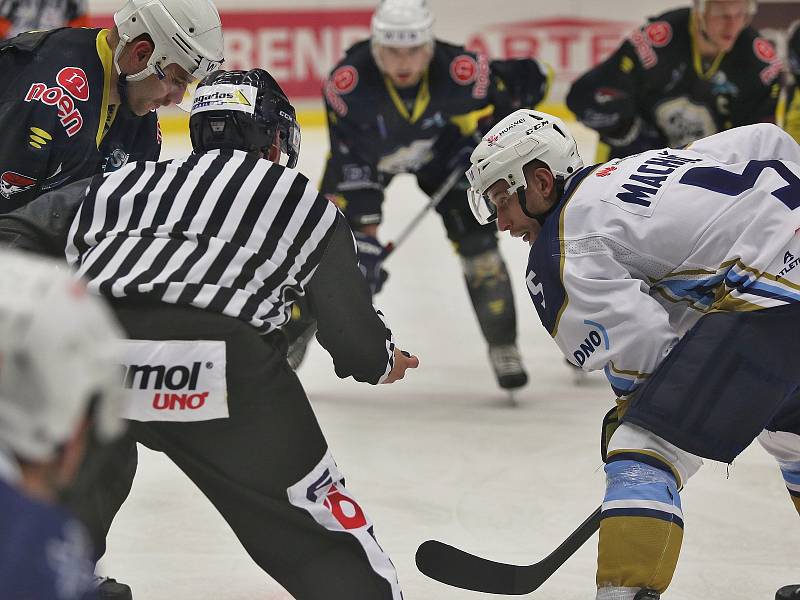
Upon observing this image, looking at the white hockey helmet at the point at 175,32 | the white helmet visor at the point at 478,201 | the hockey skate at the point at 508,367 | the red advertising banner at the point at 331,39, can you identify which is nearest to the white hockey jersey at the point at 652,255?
the white helmet visor at the point at 478,201

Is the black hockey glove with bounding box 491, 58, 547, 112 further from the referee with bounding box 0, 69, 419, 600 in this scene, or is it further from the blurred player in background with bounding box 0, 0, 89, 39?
the referee with bounding box 0, 69, 419, 600

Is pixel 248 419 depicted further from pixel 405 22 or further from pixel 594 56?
pixel 594 56

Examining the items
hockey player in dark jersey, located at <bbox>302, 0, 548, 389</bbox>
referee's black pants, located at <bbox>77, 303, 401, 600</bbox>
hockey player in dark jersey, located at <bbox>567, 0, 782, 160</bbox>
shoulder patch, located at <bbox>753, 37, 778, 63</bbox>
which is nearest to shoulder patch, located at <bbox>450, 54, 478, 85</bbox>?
hockey player in dark jersey, located at <bbox>302, 0, 548, 389</bbox>

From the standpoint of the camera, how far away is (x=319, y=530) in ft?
5.78

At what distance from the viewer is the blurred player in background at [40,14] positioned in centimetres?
Result: 475

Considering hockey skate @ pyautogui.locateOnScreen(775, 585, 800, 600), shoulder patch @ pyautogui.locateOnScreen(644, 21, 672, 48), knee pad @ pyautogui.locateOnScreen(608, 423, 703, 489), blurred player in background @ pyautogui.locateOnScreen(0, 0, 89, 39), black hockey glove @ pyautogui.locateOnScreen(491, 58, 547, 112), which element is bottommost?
hockey skate @ pyautogui.locateOnScreen(775, 585, 800, 600)

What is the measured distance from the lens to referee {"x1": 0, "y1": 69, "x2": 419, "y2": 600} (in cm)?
176

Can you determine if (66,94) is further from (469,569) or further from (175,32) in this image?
(469,569)

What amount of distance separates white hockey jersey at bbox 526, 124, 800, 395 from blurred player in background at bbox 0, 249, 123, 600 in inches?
43.6

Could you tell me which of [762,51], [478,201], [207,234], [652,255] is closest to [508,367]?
[762,51]

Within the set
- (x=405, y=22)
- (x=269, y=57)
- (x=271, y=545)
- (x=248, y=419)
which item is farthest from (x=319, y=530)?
(x=269, y=57)

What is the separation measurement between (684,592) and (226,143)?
1326 mm

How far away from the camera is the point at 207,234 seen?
1.80m

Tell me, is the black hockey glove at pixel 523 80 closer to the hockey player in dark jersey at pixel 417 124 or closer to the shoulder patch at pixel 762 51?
the hockey player in dark jersey at pixel 417 124
